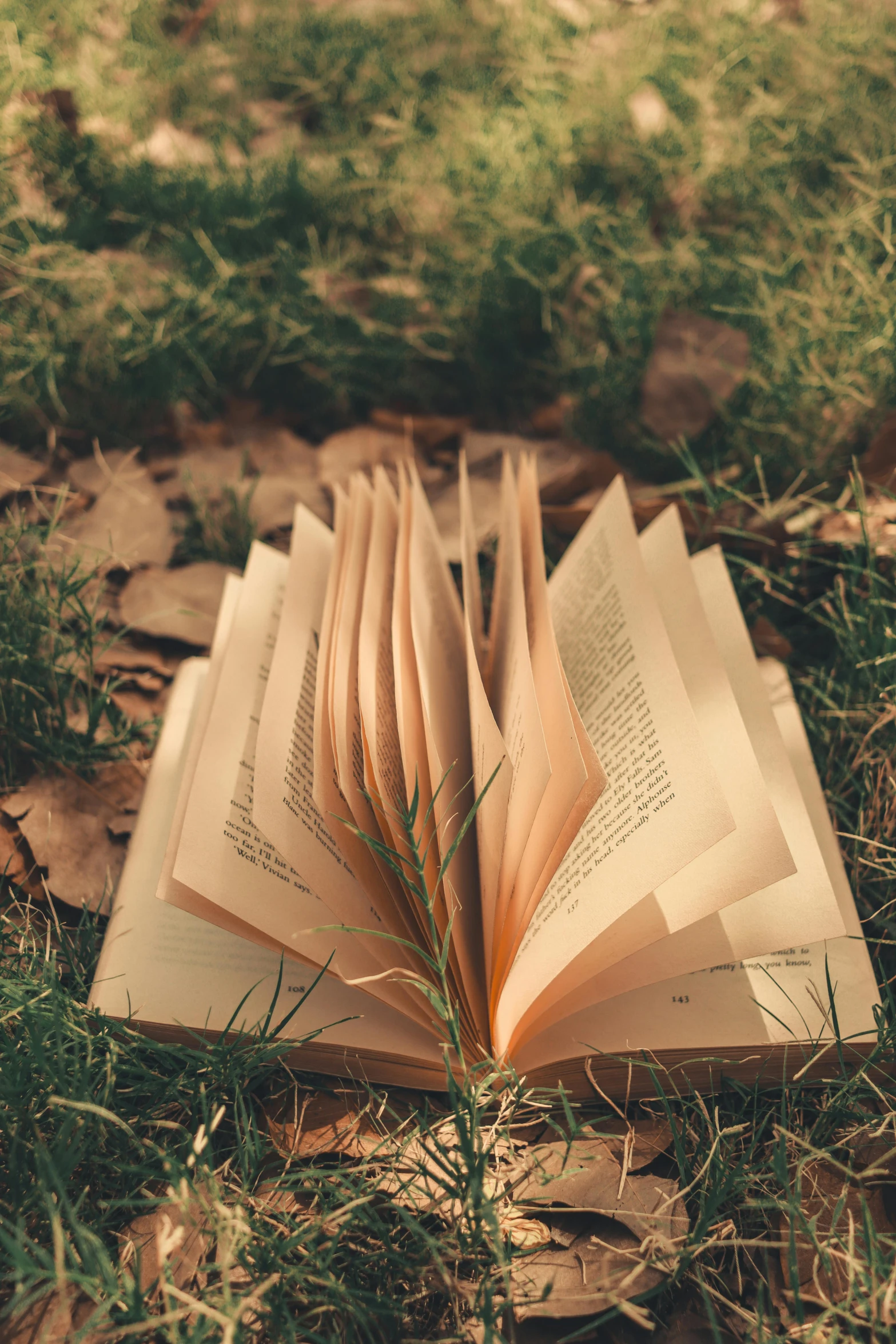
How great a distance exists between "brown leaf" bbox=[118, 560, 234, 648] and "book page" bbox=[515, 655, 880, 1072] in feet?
2.36

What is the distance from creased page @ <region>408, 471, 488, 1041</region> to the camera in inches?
28.0

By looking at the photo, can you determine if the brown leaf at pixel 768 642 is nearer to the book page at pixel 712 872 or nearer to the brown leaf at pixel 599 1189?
the book page at pixel 712 872

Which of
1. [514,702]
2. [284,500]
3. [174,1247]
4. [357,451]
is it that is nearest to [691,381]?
[357,451]

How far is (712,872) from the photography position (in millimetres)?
696

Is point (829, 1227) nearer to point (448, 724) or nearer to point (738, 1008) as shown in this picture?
point (738, 1008)

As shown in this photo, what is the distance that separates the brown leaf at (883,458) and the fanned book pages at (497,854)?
18.8 inches

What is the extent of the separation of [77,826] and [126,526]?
1.67 feet

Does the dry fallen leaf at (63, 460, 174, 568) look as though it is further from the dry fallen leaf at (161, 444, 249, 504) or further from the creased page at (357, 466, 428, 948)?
the creased page at (357, 466, 428, 948)

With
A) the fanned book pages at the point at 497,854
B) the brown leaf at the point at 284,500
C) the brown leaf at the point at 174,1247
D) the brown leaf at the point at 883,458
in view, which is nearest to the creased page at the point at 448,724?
the fanned book pages at the point at 497,854

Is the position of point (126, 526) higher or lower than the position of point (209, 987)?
higher

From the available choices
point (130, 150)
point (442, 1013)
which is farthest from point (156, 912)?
point (130, 150)

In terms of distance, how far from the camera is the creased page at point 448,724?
710 mm

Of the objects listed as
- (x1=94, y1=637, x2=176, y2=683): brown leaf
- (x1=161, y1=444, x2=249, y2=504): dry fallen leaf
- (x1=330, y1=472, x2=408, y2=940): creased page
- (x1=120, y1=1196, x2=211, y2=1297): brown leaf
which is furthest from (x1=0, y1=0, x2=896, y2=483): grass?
(x1=120, y1=1196, x2=211, y2=1297): brown leaf

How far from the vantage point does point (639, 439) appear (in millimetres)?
1326
